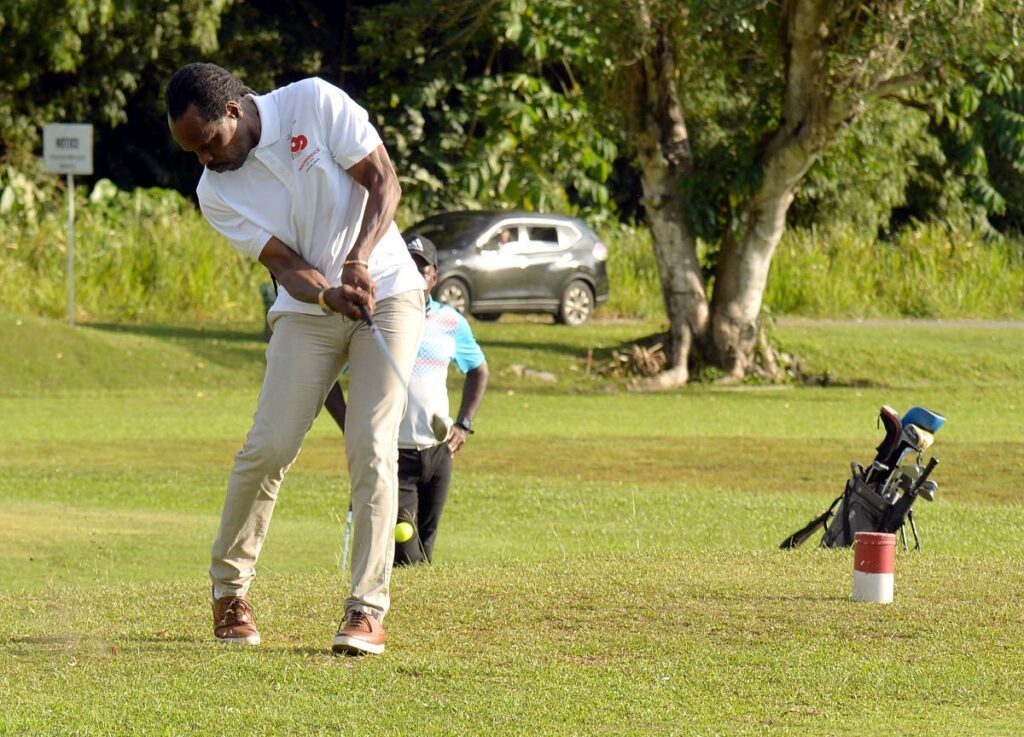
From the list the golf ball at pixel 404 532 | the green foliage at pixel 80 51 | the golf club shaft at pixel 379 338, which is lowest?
the golf ball at pixel 404 532

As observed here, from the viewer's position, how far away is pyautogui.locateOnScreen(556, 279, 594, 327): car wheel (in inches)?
1236

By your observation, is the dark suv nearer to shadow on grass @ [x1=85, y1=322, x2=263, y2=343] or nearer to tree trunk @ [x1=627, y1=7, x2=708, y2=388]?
shadow on grass @ [x1=85, y1=322, x2=263, y2=343]

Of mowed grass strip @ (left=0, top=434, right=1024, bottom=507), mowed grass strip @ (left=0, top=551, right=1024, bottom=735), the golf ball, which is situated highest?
mowed grass strip @ (left=0, top=551, right=1024, bottom=735)

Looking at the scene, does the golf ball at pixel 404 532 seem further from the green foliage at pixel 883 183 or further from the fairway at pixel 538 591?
the green foliage at pixel 883 183

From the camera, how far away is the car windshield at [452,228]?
101 feet

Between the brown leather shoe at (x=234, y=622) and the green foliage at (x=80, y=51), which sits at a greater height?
the green foliage at (x=80, y=51)

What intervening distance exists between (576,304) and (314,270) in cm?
2568

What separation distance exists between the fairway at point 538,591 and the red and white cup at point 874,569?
4.5 inches

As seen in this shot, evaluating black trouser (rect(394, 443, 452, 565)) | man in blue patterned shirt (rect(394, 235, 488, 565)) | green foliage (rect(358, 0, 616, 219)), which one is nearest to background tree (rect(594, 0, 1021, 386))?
green foliage (rect(358, 0, 616, 219))

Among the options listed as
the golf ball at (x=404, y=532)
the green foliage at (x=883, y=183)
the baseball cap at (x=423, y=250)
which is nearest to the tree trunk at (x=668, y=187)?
the green foliage at (x=883, y=183)

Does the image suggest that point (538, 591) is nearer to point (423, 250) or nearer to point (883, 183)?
point (423, 250)

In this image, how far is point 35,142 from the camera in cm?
3775

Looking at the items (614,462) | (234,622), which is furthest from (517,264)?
(234,622)

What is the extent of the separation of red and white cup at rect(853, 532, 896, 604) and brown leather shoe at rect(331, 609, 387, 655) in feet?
6.82
